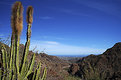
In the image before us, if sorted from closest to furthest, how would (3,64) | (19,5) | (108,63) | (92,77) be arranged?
(19,5), (3,64), (92,77), (108,63)

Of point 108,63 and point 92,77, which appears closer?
point 92,77

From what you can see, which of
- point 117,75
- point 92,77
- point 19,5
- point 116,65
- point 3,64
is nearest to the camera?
point 19,5

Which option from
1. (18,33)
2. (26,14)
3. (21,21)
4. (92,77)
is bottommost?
(92,77)

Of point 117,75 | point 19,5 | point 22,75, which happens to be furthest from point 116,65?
point 19,5

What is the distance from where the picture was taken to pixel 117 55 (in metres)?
12.5

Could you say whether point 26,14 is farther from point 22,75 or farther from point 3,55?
point 22,75

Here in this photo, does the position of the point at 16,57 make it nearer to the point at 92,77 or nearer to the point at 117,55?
the point at 92,77

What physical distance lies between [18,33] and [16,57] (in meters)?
0.69

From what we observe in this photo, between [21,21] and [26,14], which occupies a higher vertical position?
[26,14]

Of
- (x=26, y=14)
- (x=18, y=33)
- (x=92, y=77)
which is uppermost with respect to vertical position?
(x=26, y=14)

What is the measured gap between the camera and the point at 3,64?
415 cm

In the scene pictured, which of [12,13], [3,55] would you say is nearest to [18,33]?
[12,13]

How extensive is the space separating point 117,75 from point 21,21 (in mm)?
6839

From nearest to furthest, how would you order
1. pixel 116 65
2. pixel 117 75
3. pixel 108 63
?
pixel 117 75 → pixel 116 65 → pixel 108 63
